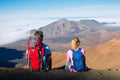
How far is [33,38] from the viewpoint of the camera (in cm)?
1881

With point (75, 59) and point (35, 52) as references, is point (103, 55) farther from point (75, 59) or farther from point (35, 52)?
point (35, 52)

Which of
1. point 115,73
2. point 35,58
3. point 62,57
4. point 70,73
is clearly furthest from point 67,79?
point 62,57

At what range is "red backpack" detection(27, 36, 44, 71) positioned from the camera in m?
18.8

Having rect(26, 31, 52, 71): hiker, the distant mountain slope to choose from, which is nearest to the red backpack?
rect(26, 31, 52, 71): hiker

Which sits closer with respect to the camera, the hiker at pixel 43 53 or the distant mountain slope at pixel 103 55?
the hiker at pixel 43 53

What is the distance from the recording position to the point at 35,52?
18.8 metres

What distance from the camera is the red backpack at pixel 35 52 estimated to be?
1877 centimetres

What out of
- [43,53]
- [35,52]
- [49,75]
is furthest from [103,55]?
[49,75]

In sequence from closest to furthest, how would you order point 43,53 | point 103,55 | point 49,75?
point 49,75
point 43,53
point 103,55

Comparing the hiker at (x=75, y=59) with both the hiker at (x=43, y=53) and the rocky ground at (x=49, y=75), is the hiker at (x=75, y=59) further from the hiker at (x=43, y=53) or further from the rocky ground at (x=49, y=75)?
the hiker at (x=43, y=53)

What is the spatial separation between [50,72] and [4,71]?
224 centimetres

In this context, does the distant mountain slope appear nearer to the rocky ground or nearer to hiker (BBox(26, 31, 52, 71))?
the rocky ground

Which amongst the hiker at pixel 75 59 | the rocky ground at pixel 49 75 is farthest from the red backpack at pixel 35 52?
the hiker at pixel 75 59

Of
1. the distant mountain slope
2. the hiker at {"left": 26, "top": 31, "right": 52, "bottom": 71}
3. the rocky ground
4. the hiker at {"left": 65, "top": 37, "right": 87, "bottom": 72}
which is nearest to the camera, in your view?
the rocky ground
